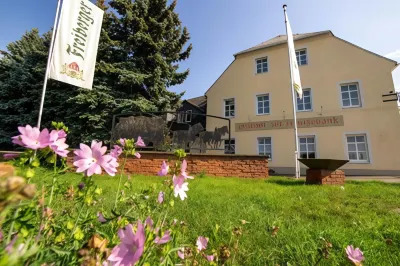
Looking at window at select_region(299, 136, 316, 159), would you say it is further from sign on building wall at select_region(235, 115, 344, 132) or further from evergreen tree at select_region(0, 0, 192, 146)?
evergreen tree at select_region(0, 0, 192, 146)

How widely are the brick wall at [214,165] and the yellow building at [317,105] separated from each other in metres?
7.10

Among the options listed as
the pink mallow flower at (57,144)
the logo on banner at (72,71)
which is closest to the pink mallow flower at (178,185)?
the pink mallow flower at (57,144)

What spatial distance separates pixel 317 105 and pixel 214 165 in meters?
9.53

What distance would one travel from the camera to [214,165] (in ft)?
23.6

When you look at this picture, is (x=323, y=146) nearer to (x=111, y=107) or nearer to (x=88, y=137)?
(x=111, y=107)

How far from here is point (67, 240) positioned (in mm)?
750

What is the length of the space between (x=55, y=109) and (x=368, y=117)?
57.6ft

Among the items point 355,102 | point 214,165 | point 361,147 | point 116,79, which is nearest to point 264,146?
point 361,147

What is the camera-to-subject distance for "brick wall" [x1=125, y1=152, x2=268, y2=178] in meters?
6.93

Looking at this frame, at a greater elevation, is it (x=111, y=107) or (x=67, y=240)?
(x=111, y=107)

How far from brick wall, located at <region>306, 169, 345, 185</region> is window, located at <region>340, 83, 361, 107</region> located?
29.6 feet

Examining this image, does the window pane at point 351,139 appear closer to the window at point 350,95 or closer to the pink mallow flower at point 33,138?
the window at point 350,95

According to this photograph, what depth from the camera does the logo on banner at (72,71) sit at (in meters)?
6.12

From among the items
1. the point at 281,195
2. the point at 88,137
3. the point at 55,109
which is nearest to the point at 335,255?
the point at 281,195
